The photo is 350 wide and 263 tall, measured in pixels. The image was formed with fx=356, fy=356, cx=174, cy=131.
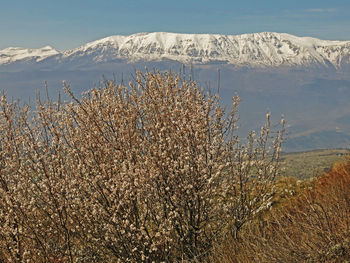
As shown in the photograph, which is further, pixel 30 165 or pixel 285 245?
pixel 30 165

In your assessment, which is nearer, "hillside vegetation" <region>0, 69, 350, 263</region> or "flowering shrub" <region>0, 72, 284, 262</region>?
"hillside vegetation" <region>0, 69, 350, 263</region>

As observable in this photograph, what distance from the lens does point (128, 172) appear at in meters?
6.80

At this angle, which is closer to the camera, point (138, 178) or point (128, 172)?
point (128, 172)

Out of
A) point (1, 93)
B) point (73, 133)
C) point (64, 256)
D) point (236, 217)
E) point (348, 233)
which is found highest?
point (1, 93)

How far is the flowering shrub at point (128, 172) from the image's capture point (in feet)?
24.1

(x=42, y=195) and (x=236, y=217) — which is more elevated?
(x=42, y=195)

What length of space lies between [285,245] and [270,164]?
3.47 meters

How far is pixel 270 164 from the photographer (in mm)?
9219

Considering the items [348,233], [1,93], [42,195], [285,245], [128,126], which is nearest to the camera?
[348,233]

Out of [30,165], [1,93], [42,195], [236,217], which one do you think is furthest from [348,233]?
[1,93]

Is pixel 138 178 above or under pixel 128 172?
under

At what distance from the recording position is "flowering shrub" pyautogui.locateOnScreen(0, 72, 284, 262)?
7344mm

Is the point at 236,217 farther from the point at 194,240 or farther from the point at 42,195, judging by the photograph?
the point at 42,195

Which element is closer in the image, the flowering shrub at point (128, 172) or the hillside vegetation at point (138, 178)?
the hillside vegetation at point (138, 178)
